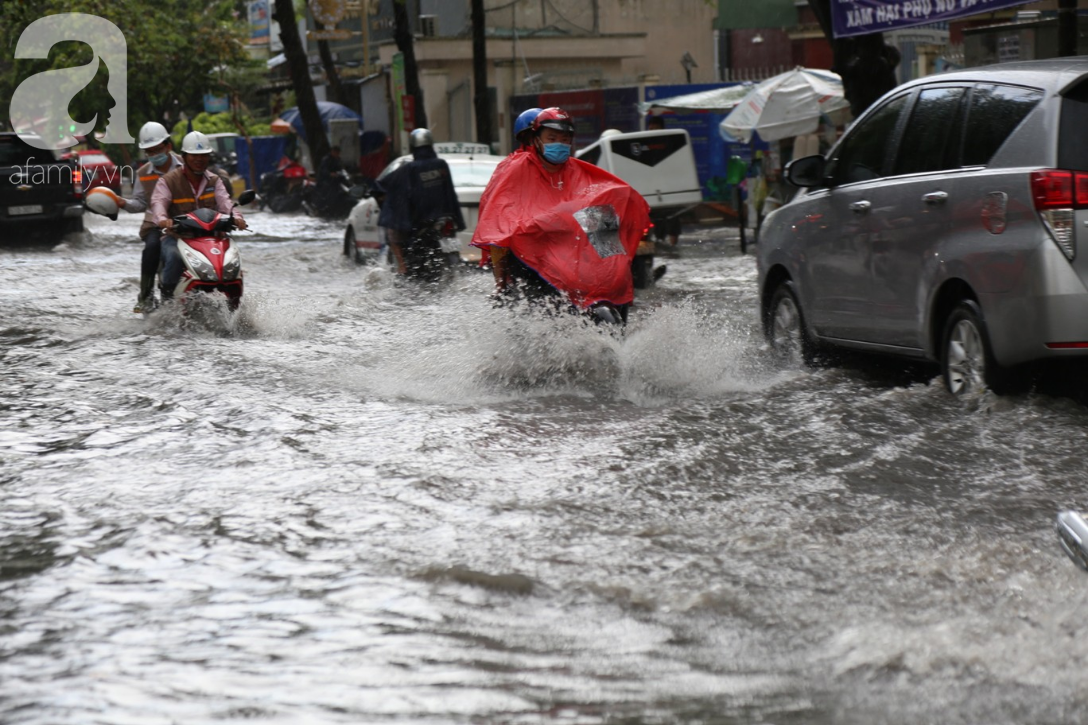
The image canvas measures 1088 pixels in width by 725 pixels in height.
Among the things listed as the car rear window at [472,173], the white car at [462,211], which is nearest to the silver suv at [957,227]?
the white car at [462,211]

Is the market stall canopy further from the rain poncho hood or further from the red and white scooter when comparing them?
the rain poncho hood

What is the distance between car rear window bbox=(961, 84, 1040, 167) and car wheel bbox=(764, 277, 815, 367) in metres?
1.98

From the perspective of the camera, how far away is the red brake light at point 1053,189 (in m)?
6.32

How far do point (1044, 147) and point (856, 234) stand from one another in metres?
1.60

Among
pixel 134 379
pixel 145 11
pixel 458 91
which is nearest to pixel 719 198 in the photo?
pixel 458 91

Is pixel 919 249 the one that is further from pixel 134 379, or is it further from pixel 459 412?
pixel 134 379

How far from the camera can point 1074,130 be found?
649 centimetres

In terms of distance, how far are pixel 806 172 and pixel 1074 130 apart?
6.80ft

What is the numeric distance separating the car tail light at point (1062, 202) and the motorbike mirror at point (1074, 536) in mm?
2148

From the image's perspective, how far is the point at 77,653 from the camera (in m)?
3.97

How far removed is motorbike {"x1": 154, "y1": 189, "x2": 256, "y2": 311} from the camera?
1152 centimetres

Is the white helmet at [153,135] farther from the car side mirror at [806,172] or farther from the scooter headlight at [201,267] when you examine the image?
the car side mirror at [806,172]

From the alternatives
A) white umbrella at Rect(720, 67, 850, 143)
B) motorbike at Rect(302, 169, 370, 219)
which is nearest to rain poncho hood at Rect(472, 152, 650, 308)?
white umbrella at Rect(720, 67, 850, 143)

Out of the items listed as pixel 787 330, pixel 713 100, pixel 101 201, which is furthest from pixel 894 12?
pixel 713 100
